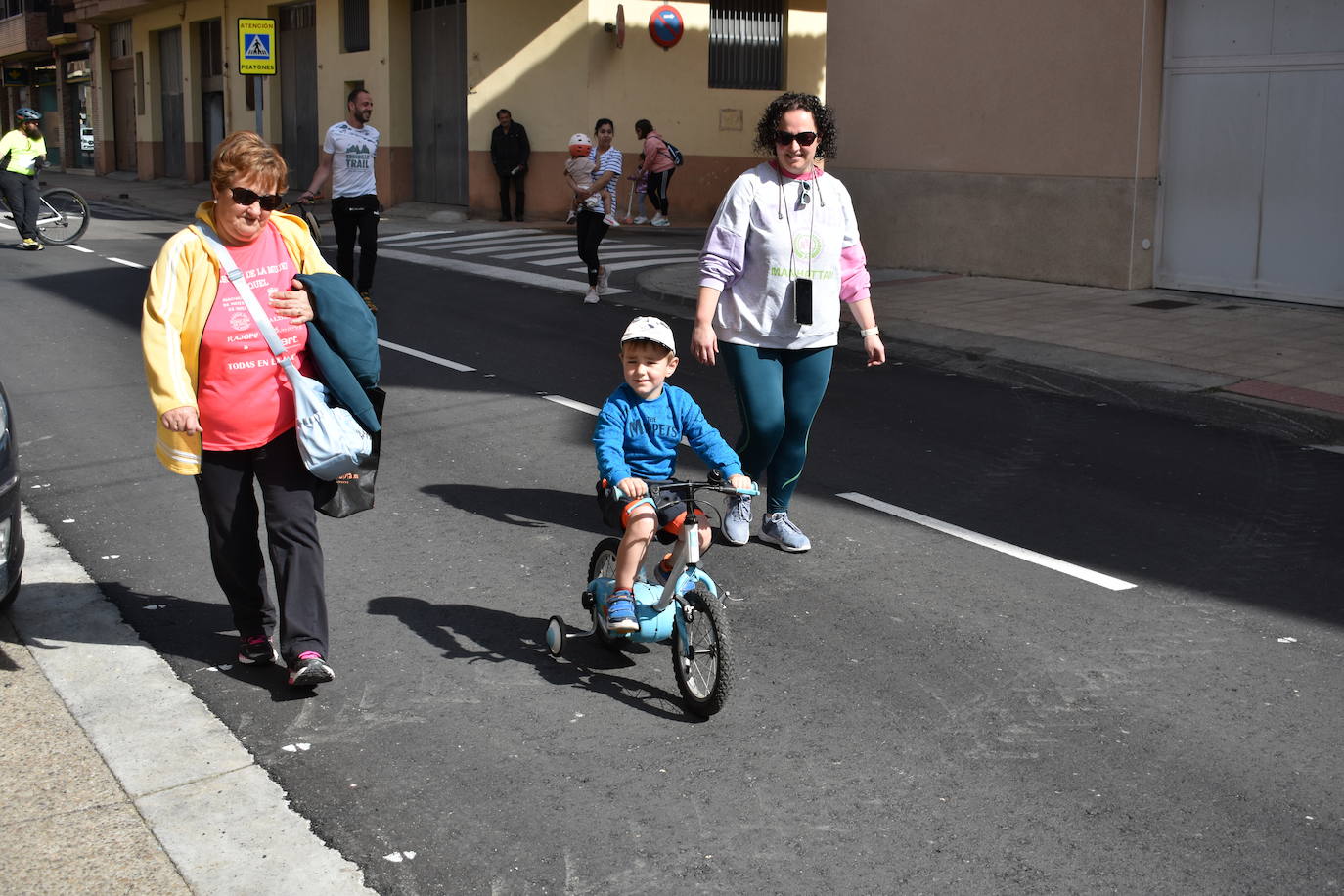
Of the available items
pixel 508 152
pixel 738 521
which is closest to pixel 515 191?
pixel 508 152

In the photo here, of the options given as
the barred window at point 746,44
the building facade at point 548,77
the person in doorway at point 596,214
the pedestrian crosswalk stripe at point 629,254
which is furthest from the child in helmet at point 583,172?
the barred window at point 746,44

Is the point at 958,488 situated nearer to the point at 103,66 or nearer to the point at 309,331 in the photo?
the point at 309,331

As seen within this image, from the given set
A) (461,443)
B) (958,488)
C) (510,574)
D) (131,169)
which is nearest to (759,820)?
(510,574)

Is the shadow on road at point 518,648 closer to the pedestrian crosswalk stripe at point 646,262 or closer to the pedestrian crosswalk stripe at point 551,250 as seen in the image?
the pedestrian crosswalk stripe at point 646,262

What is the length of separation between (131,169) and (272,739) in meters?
43.2

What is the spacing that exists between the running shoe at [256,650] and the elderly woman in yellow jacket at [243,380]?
0.20m

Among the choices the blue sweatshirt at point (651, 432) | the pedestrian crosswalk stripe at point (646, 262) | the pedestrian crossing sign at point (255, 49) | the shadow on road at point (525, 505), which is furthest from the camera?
the pedestrian crossing sign at point (255, 49)

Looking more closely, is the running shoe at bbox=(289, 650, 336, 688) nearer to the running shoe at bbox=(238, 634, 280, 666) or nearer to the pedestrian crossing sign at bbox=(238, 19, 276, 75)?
the running shoe at bbox=(238, 634, 280, 666)

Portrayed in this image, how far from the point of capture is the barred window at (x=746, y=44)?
26.8 metres

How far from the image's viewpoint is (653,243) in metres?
21.9

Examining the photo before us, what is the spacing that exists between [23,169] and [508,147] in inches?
370

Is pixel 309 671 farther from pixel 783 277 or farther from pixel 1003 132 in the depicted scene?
pixel 1003 132

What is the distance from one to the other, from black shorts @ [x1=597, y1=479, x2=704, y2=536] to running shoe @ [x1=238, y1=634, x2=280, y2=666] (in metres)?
1.22

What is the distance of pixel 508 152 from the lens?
85.9ft
